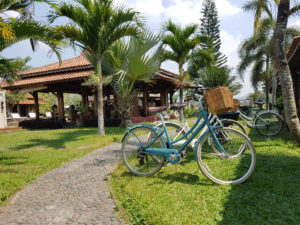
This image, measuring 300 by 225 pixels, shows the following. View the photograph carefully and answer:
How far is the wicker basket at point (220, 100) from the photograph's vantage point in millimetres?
3143

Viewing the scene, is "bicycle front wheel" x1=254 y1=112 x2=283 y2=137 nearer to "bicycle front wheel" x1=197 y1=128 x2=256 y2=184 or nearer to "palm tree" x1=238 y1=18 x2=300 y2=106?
"bicycle front wheel" x1=197 y1=128 x2=256 y2=184

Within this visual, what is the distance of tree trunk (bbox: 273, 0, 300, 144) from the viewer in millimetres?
5066

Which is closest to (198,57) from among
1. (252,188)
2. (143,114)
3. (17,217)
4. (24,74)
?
(143,114)

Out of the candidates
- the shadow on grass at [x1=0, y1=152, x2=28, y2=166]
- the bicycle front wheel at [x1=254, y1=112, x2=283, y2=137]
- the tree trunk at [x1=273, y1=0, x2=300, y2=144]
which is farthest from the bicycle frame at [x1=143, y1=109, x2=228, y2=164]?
the bicycle front wheel at [x1=254, y1=112, x2=283, y2=137]

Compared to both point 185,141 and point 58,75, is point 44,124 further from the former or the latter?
point 185,141

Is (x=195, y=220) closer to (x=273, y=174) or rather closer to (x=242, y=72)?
(x=273, y=174)

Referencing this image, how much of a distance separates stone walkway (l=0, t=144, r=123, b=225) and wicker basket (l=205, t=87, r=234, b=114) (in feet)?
5.92

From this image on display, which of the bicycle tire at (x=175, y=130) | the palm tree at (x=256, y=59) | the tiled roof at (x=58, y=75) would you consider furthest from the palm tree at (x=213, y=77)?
→ the bicycle tire at (x=175, y=130)

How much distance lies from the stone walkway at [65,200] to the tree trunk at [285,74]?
152 inches

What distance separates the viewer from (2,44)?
5.08m

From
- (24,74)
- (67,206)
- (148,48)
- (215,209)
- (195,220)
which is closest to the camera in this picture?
(195,220)

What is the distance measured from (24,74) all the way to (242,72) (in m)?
19.1

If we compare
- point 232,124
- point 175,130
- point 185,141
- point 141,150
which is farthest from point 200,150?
point 232,124

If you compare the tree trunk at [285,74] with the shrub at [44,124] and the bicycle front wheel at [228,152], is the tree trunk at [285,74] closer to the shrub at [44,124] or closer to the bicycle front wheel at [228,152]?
the bicycle front wheel at [228,152]
